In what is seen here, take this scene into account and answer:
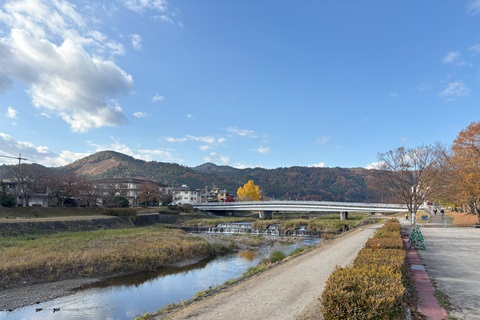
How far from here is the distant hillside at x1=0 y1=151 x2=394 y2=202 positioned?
138 metres

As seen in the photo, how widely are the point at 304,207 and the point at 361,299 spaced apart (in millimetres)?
56223

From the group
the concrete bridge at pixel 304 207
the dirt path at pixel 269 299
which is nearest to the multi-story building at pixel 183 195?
the concrete bridge at pixel 304 207

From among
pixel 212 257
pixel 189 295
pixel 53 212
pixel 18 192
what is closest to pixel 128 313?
pixel 189 295

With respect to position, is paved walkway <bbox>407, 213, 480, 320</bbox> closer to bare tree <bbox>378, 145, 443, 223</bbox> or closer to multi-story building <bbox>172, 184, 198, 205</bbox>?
bare tree <bbox>378, 145, 443, 223</bbox>

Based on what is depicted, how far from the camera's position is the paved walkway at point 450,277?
7.20 metres

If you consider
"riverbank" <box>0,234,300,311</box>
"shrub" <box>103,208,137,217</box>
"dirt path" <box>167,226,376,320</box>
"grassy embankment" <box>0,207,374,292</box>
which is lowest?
"riverbank" <box>0,234,300,311</box>

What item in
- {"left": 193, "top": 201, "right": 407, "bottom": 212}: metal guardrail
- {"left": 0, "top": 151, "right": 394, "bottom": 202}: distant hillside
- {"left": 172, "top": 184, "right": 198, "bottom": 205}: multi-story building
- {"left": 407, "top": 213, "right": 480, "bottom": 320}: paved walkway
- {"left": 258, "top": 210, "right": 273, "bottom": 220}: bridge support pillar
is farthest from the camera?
{"left": 0, "top": 151, "right": 394, "bottom": 202}: distant hillside

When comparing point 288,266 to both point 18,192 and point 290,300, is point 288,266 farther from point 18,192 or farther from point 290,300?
point 18,192

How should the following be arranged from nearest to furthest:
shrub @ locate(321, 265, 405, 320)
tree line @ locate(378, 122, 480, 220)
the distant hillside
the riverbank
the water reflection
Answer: shrub @ locate(321, 265, 405, 320), the water reflection, the riverbank, tree line @ locate(378, 122, 480, 220), the distant hillside

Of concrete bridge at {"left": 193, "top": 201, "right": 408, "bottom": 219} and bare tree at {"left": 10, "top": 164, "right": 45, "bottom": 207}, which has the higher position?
bare tree at {"left": 10, "top": 164, "right": 45, "bottom": 207}

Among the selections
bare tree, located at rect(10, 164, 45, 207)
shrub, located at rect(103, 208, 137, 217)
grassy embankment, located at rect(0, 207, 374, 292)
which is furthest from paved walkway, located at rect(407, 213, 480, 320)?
bare tree, located at rect(10, 164, 45, 207)

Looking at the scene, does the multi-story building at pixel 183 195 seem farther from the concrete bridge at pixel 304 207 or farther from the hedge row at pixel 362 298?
the hedge row at pixel 362 298

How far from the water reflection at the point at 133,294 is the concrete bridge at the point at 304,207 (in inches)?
1547

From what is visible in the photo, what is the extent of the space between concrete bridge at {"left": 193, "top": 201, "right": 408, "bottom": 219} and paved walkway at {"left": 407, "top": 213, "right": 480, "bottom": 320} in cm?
3425
